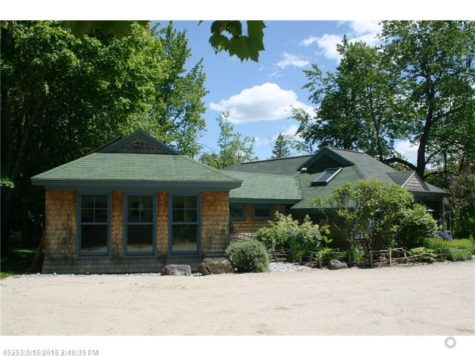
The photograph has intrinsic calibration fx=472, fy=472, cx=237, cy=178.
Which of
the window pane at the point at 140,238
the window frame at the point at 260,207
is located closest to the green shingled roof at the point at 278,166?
the window frame at the point at 260,207

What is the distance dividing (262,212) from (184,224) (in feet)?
23.2

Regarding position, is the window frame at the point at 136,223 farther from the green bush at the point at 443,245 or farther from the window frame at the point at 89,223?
the green bush at the point at 443,245

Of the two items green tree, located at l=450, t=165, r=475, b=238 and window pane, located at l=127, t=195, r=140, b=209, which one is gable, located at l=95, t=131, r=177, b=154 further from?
green tree, located at l=450, t=165, r=475, b=238

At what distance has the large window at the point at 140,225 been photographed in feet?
52.2

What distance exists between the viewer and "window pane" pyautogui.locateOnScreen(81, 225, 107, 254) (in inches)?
612

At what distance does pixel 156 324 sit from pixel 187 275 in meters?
6.82

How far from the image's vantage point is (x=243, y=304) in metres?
9.63

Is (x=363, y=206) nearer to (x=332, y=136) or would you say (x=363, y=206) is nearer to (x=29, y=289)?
(x=29, y=289)

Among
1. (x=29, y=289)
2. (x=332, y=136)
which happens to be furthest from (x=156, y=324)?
(x=332, y=136)

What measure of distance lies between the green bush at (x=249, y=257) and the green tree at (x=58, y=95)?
9050 millimetres

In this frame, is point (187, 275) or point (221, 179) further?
point (221, 179)

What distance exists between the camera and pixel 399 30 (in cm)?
3878

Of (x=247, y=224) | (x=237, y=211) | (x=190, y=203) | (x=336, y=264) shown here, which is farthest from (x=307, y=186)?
(x=190, y=203)

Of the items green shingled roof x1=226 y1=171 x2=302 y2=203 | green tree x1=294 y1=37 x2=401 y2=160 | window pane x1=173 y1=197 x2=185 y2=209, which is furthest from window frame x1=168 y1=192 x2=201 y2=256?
green tree x1=294 y1=37 x2=401 y2=160
